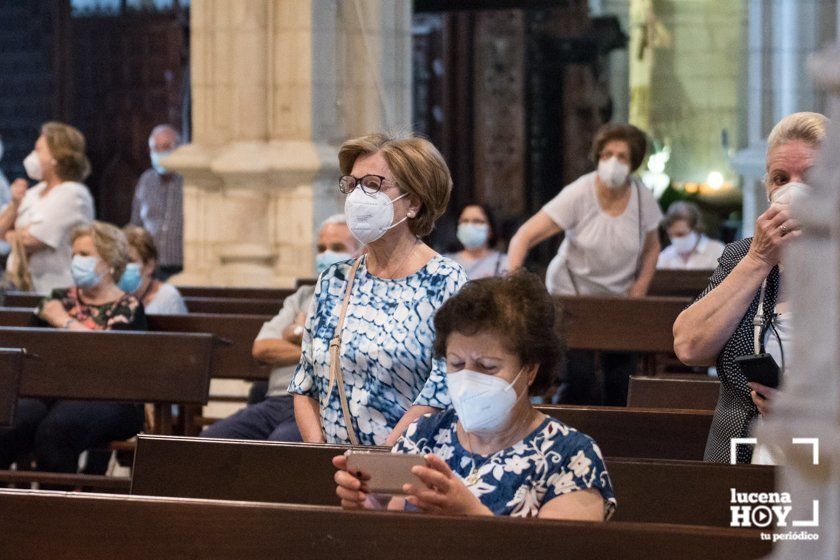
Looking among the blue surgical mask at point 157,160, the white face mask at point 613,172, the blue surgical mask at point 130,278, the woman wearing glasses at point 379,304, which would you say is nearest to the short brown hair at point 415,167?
the woman wearing glasses at point 379,304

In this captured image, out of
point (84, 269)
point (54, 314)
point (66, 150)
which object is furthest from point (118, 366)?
point (66, 150)

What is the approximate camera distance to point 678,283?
8.88m

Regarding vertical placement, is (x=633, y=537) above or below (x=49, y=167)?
below

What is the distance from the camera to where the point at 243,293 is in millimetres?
8320

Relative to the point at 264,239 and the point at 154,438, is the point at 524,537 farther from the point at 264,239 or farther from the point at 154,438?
the point at 264,239

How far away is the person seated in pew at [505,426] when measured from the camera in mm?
2676

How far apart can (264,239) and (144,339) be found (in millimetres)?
4144

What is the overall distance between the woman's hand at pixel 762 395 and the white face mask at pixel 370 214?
3.52ft

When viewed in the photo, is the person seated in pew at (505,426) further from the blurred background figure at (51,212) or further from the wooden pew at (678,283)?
the wooden pew at (678,283)

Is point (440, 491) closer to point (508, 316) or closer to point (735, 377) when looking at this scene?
point (508, 316)

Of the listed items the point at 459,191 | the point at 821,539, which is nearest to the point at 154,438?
the point at 821,539

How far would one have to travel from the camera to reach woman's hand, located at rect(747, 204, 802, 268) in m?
2.91

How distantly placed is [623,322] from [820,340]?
18.9ft

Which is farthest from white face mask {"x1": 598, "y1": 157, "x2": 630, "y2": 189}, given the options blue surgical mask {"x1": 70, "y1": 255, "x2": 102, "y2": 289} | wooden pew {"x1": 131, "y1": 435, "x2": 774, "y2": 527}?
wooden pew {"x1": 131, "y1": 435, "x2": 774, "y2": 527}
